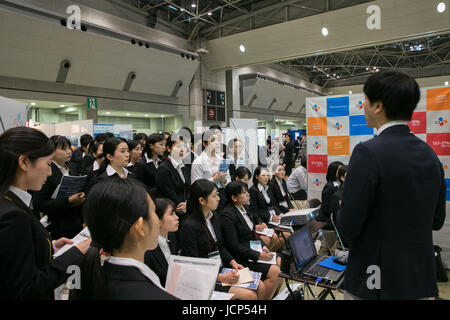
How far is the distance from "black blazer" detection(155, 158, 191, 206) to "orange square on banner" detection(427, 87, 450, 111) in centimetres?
318

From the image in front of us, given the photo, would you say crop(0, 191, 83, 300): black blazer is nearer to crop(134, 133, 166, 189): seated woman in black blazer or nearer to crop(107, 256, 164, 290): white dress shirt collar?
crop(107, 256, 164, 290): white dress shirt collar

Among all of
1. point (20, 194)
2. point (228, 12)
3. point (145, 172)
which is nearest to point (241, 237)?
point (145, 172)

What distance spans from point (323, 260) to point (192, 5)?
9298 millimetres

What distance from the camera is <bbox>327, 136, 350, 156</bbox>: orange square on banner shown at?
172 inches

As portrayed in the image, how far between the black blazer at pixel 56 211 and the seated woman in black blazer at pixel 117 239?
5.39 ft

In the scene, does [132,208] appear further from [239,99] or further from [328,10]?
[239,99]

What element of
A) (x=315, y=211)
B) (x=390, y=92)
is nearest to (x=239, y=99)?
(x=315, y=211)

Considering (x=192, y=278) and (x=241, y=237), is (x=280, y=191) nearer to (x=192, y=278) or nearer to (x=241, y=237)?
(x=241, y=237)

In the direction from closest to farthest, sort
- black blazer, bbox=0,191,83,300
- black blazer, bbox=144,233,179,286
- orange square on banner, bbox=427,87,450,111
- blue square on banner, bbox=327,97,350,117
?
black blazer, bbox=0,191,83,300, black blazer, bbox=144,233,179,286, orange square on banner, bbox=427,87,450,111, blue square on banner, bbox=327,97,350,117

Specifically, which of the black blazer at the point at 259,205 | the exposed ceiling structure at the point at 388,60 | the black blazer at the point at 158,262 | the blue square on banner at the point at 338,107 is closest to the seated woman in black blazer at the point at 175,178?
the black blazer at the point at 259,205

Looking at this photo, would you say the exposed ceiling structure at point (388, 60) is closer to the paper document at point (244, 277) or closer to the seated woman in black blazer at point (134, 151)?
the seated woman in black blazer at point (134, 151)

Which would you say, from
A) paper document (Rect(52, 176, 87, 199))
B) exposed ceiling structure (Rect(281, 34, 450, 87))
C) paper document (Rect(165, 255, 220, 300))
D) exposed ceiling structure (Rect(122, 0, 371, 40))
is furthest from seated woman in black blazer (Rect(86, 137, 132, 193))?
exposed ceiling structure (Rect(281, 34, 450, 87))

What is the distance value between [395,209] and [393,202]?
27 millimetres

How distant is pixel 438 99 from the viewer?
11.7 ft
